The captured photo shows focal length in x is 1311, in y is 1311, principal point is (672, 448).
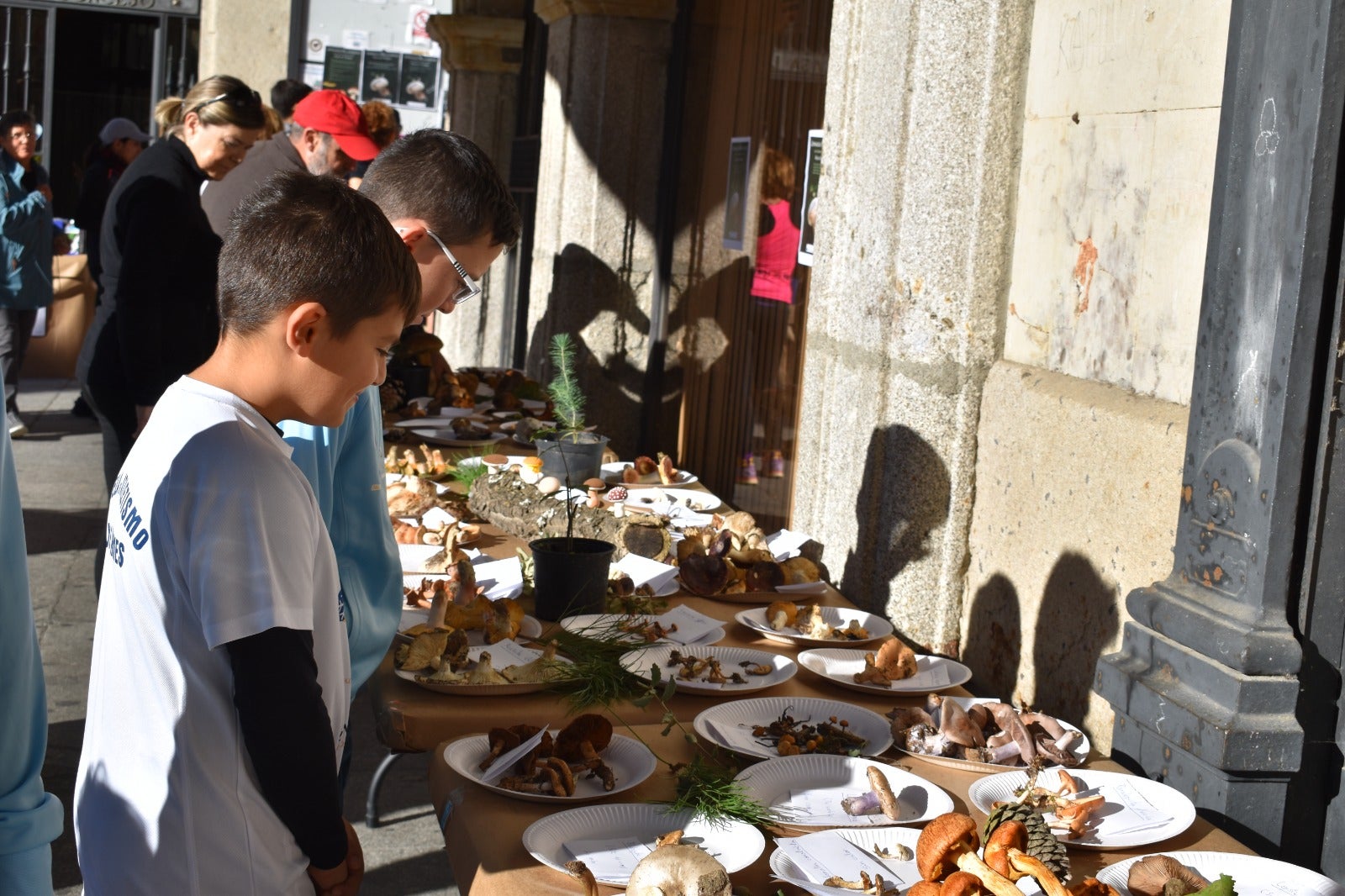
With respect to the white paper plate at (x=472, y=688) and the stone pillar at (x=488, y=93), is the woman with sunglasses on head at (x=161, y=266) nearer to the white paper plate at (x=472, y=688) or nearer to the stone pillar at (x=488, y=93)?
the white paper plate at (x=472, y=688)

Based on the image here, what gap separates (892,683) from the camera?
2422 millimetres

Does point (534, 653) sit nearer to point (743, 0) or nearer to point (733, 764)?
point (733, 764)

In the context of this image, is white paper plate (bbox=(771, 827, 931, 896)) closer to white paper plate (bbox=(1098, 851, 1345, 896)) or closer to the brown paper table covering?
the brown paper table covering

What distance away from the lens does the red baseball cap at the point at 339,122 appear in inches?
181

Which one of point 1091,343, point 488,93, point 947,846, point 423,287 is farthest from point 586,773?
point 488,93

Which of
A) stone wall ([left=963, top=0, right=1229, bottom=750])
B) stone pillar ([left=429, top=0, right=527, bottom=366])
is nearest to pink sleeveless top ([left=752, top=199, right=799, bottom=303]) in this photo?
stone wall ([left=963, top=0, right=1229, bottom=750])

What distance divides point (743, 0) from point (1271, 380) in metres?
4.05

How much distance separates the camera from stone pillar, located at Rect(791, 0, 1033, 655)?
311 cm

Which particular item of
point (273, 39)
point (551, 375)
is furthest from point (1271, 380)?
point (273, 39)

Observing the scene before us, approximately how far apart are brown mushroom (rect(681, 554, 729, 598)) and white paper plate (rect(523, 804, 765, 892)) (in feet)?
3.78

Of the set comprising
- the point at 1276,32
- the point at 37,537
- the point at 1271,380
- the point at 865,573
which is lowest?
the point at 37,537

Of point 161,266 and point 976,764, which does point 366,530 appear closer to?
point 976,764

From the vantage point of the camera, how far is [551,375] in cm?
688

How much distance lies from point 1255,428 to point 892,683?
0.78m
